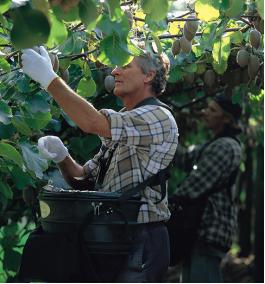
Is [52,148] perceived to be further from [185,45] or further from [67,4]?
[67,4]

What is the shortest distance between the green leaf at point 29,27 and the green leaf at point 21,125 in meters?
1.31

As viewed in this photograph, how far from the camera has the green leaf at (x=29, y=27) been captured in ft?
6.70

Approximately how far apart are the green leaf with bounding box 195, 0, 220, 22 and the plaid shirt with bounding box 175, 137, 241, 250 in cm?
226

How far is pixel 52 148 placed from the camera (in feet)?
11.6

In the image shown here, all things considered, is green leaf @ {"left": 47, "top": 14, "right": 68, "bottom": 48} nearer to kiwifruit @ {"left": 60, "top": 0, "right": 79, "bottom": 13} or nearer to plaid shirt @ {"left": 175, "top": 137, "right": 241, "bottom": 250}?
kiwifruit @ {"left": 60, "top": 0, "right": 79, "bottom": 13}

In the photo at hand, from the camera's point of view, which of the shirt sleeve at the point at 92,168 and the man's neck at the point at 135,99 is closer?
the man's neck at the point at 135,99

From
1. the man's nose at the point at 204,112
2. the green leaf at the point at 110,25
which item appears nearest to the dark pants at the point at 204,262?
the man's nose at the point at 204,112

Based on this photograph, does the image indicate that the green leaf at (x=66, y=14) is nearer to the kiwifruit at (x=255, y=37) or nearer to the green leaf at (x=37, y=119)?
the green leaf at (x=37, y=119)

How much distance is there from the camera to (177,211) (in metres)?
5.50

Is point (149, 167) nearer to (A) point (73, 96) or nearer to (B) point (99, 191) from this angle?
(B) point (99, 191)

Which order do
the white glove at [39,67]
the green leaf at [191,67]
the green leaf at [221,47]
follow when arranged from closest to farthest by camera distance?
the white glove at [39,67], the green leaf at [221,47], the green leaf at [191,67]

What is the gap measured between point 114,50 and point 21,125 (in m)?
0.84

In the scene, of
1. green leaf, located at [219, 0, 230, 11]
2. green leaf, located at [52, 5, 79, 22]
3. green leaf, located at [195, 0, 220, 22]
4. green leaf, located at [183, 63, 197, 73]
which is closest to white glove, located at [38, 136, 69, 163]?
green leaf, located at [195, 0, 220, 22]

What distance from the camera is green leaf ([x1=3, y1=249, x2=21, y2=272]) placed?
4.74 meters
